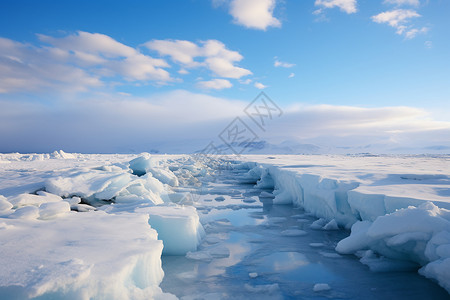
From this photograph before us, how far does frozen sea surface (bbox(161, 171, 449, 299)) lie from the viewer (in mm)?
2686

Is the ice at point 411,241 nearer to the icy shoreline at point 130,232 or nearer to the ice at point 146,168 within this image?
the icy shoreline at point 130,232

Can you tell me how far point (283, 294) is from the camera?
2.68 meters

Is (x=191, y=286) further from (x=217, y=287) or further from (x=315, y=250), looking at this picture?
(x=315, y=250)

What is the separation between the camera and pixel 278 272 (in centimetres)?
320

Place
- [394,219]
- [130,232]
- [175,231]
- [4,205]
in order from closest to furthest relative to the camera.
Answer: [130,232], [394,219], [4,205], [175,231]

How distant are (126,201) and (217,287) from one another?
10.5 feet

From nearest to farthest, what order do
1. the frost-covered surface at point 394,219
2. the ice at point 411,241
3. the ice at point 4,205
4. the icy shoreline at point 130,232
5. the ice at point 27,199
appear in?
the icy shoreline at point 130,232, the ice at point 411,241, the frost-covered surface at point 394,219, the ice at point 4,205, the ice at point 27,199

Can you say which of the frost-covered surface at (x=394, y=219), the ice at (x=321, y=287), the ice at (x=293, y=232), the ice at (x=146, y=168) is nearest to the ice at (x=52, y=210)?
the ice at (x=321, y=287)

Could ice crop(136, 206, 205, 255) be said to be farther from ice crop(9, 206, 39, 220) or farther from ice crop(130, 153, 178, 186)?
ice crop(130, 153, 178, 186)

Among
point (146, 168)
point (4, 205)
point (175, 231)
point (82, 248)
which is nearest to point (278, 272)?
point (175, 231)

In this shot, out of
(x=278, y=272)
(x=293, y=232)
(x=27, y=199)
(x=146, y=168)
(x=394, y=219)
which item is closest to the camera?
(x=394, y=219)

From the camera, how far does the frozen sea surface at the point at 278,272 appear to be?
8.81 feet

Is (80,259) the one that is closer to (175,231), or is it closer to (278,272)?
(175,231)

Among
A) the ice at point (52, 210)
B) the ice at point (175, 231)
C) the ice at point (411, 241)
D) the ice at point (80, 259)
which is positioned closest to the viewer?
the ice at point (80, 259)
